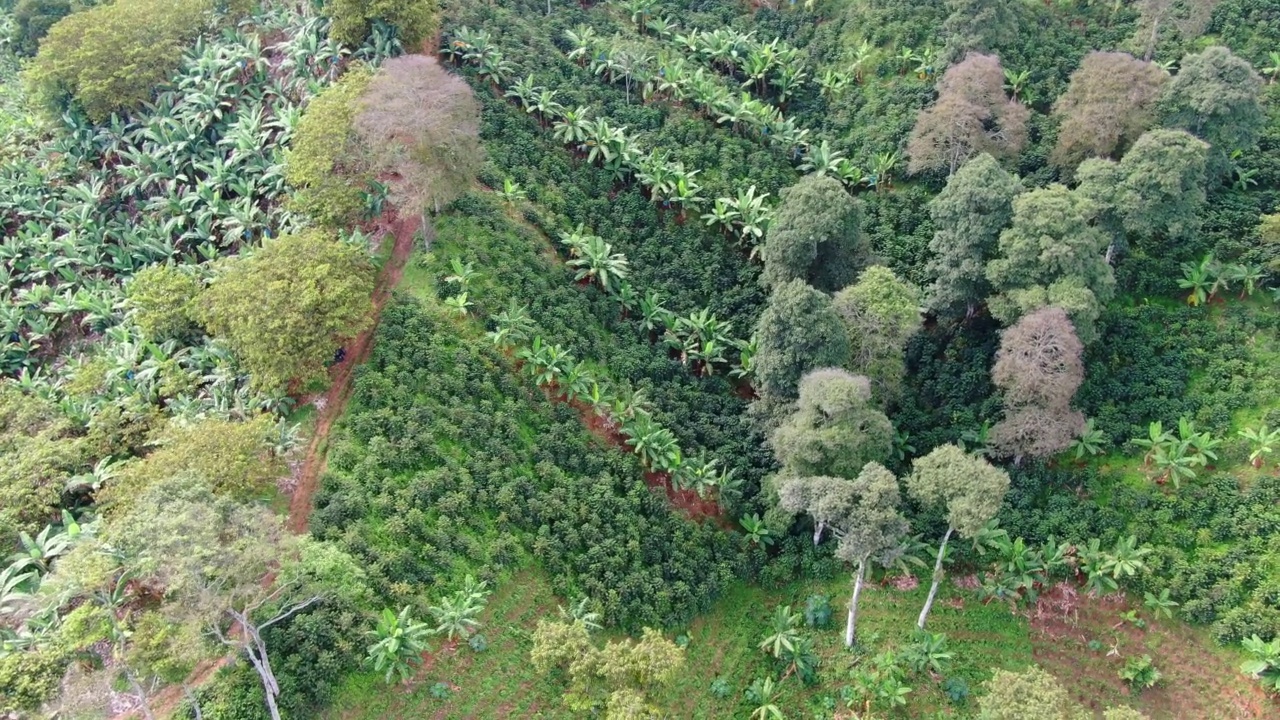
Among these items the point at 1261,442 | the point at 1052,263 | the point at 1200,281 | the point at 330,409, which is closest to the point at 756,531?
the point at 1052,263

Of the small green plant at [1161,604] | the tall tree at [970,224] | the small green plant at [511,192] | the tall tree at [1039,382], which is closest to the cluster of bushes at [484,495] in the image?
the small green plant at [511,192]

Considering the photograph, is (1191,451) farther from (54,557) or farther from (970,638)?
(54,557)

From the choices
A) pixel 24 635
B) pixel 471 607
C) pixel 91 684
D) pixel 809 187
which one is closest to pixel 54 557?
pixel 24 635

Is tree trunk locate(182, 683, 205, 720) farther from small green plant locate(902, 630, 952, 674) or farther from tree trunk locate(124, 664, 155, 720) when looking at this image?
small green plant locate(902, 630, 952, 674)

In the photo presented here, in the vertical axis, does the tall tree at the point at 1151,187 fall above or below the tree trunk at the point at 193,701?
above

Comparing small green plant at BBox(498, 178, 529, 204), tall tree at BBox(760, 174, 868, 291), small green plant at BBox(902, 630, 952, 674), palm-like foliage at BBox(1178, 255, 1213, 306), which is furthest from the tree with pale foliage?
small green plant at BBox(498, 178, 529, 204)

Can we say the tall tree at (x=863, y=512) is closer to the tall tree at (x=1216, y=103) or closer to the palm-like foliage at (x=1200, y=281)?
the palm-like foliage at (x=1200, y=281)

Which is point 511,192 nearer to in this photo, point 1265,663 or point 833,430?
point 833,430
